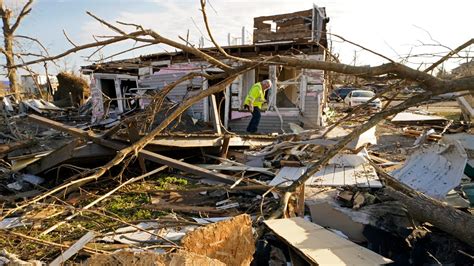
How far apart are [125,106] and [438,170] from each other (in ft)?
38.8

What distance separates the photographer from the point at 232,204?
4.96 meters

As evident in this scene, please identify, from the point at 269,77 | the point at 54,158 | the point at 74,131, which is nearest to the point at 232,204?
the point at 74,131

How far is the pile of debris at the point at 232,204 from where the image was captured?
2912 millimetres

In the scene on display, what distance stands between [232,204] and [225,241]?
2.26m

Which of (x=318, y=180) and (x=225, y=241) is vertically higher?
(x=225, y=241)

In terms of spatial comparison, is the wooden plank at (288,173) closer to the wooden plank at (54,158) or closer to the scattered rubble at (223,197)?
the scattered rubble at (223,197)

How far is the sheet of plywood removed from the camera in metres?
2.85

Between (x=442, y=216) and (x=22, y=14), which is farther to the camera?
(x=22, y=14)

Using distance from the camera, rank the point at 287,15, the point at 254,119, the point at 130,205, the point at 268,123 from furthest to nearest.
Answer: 1. the point at 287,15
2. the point at 268,123
3. the point at 254,119
4. the point at 130,205

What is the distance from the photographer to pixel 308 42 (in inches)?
382

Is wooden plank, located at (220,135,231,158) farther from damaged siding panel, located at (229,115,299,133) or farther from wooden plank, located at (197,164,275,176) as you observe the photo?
damaged siding panel, located at (229,115,299,133)

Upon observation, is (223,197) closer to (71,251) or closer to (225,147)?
(225,147)

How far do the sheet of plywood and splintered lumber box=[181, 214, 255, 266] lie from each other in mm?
499

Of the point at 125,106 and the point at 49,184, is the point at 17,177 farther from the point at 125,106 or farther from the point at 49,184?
the point at 125,106
